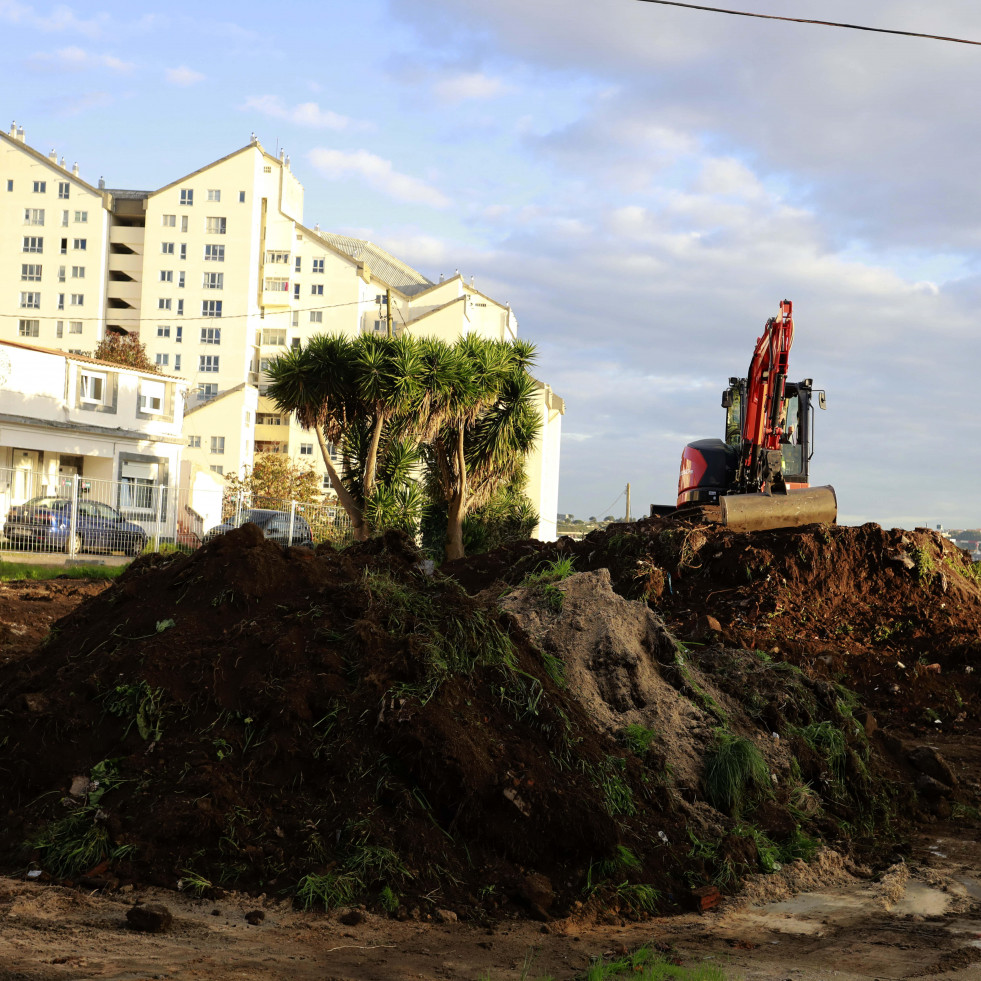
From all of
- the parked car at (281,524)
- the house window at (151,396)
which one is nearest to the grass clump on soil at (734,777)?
the parked car at (281,524)

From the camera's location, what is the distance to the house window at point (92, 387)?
3381 cm

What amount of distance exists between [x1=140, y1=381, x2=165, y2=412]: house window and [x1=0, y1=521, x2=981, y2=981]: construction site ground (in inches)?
1212

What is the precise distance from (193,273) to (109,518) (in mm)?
48003

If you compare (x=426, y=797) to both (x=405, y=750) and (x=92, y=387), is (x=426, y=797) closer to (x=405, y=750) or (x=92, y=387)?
(x=405, y=750)

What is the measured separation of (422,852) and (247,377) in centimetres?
6360

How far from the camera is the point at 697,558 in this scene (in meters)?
12.2

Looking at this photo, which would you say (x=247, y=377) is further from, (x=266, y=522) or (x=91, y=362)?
(x=266, y=522)

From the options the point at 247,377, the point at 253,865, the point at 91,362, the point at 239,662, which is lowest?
the point at 253,865

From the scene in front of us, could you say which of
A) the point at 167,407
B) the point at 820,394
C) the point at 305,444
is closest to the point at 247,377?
the point at 305,444

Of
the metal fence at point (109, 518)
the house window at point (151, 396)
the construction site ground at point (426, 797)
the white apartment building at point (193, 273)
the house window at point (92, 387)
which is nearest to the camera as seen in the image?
the construction site ground at point (426, 797)

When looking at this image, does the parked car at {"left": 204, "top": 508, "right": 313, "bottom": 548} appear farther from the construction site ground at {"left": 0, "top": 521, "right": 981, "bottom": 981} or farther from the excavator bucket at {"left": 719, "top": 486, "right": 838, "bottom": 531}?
the construction site ground at {"left": 0, "top": 521, "right": 981, "bottom": 981}

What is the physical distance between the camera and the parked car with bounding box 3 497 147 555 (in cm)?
2059

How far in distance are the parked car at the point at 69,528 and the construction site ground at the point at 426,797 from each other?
50.1ft

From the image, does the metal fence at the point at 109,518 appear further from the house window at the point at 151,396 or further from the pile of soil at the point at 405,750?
the pile of soil at the point at 405,750
